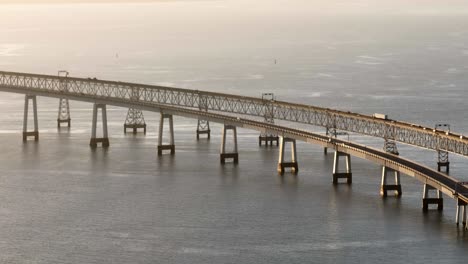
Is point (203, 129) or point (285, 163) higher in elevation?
point (203, 129)

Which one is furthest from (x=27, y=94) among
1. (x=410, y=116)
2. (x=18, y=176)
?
(x=410, y=116)

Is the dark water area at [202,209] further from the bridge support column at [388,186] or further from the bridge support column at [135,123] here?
the bridge support column at [135,123]

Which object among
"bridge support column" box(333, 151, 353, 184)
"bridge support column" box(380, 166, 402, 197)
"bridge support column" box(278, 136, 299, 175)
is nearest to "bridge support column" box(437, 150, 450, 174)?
"bridge support column" box(333, 151, 353, 184)

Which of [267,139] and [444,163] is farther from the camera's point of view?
[267,139]

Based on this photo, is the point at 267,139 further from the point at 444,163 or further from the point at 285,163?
the point at 444,163

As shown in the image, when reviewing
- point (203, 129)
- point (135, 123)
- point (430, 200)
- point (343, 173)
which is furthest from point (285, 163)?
point (135, 123)

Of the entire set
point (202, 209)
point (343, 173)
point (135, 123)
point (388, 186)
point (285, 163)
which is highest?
point (135, 123)

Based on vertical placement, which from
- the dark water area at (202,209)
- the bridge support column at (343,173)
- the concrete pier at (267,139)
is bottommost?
the dark water area at (202,209)

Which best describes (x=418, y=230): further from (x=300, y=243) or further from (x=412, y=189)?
(x=412, y=189)

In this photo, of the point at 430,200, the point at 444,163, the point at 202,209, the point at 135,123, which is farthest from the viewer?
the point at 135,123

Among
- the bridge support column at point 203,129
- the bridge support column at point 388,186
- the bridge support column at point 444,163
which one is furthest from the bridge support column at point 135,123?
the bridge support column at point 388,186

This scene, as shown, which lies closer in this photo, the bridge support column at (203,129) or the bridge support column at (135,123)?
the bridge support column at (203,129)

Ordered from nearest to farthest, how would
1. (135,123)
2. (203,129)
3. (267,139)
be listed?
(267,139)
(203,129)
(135,123)
